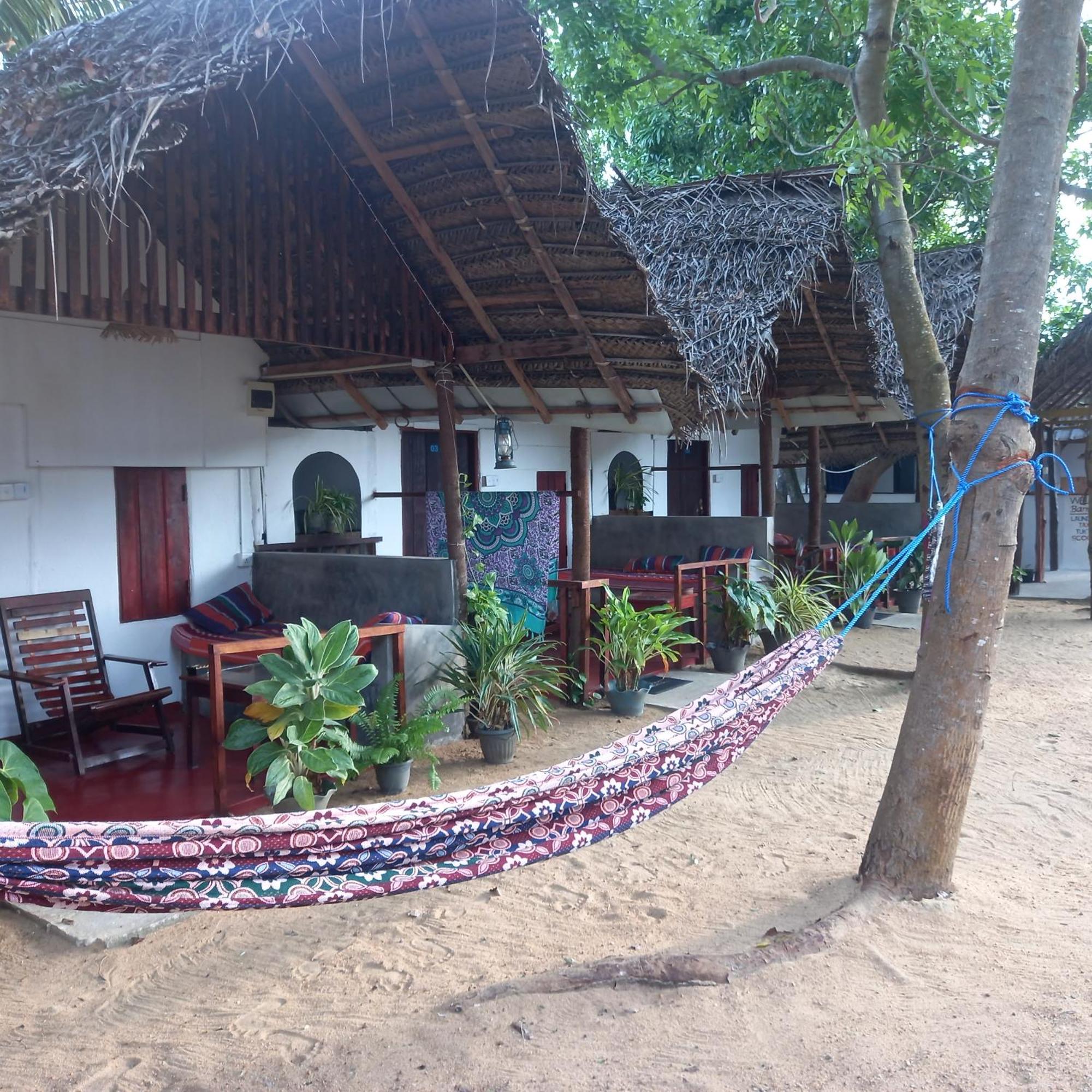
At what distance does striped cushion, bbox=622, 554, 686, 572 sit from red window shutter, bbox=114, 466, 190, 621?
3586mm

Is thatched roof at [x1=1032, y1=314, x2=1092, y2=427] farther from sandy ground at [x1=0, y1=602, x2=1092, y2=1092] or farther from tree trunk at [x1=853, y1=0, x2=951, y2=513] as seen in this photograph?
sandy ground at [x1=0, y1=602, x2=1092, y2=1092]

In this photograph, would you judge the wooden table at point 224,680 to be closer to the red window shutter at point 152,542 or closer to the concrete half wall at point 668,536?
the red window shutter at point 152,542

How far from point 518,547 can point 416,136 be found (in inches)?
94.4

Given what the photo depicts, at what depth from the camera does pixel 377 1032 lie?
2420mm

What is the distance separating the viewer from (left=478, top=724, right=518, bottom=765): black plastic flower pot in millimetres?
4562

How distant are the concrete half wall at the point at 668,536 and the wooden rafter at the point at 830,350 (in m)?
1.25

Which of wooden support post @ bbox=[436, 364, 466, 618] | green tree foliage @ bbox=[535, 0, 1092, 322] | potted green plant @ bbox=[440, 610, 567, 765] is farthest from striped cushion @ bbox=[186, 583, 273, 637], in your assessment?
green tree foliage @ bbox=[535, 0, 1092, 322]

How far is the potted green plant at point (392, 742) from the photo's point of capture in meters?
4.02

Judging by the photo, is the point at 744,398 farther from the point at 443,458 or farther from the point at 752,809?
the point at 752,809

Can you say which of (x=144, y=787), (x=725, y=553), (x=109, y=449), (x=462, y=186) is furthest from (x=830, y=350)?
(x=144, y=787)

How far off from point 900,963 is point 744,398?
17.4 ft

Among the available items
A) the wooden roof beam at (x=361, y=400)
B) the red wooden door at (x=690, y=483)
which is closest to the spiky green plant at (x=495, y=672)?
the wooden roof beam at (x=361, y=400)

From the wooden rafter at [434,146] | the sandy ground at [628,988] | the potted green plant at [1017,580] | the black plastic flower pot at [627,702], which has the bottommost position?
the sandy ground at [628,988]

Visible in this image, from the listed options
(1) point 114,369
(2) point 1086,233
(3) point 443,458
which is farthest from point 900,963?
(2) point 1086,233
